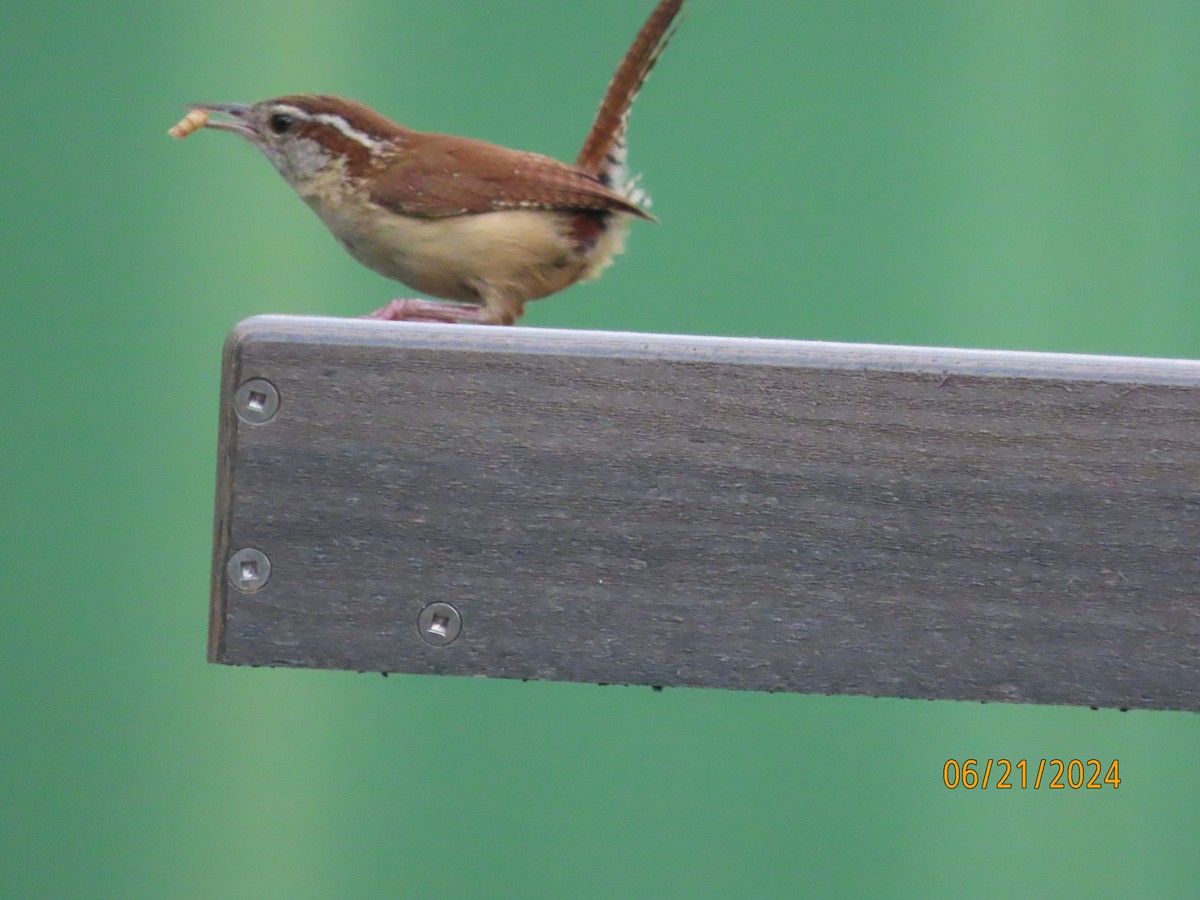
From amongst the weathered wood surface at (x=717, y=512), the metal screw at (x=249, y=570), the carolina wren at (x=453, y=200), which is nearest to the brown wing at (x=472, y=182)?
the carolina wren at (x=453, y=200)

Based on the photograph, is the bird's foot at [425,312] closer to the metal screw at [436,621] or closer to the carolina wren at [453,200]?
the carolina wren at [453,200]

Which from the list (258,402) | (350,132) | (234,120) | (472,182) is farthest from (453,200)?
(258,402)

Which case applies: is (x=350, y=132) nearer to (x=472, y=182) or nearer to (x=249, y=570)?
(x=472, y=182)

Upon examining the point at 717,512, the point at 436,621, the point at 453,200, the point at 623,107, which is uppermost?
the point at 623,107

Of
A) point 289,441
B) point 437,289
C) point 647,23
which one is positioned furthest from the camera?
point 437,289

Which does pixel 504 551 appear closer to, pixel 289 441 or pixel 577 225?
pixel 289 441

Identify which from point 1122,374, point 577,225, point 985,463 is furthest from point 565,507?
point 577,225
